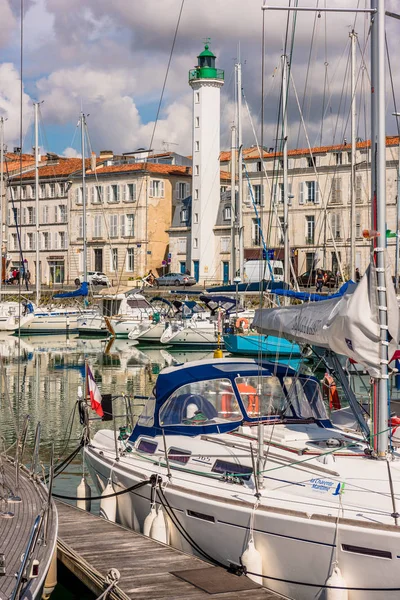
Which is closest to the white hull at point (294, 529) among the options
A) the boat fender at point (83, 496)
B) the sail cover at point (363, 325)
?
the sail cover at point (363, 325)

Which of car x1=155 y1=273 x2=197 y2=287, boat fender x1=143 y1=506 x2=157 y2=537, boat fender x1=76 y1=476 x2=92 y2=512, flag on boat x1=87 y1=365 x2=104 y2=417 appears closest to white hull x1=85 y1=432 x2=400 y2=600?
boat fender x1=143 y1=506 x2=157 y2=537

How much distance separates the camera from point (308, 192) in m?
73.2

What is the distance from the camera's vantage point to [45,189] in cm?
8756

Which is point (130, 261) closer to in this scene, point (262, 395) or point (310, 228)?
point (310, 228)

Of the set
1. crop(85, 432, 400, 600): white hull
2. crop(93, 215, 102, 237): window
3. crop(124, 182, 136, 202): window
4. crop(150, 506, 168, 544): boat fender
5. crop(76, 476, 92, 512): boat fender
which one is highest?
crop(124, 182, 136, 202): window

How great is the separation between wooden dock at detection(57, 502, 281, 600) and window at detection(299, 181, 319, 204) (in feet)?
206

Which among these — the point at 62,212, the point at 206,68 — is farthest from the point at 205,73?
the point at 62,212

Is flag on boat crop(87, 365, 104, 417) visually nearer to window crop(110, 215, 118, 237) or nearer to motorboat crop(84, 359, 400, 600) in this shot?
motorboat crop(84, 359, 400, 600)

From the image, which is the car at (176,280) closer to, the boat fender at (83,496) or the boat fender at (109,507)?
the boat fender at (83,496)

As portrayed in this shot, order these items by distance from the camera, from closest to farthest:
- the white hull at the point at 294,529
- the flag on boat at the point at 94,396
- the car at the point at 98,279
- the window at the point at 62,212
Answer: the white hull at the point at 294,529
the flag on boat at the point at 94,396
the car at the point at 98,279
the window at the point at 62,212

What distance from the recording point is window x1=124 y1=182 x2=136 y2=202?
266 feet

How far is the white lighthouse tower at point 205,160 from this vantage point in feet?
237

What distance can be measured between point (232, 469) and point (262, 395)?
201 cm

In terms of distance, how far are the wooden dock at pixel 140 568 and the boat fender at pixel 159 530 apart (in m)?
0.13
